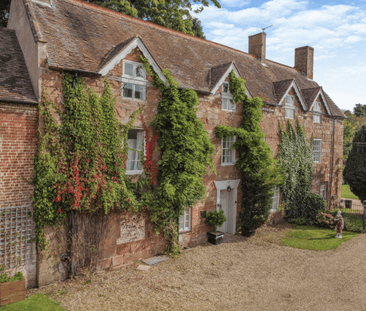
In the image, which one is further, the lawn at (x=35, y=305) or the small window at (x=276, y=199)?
the small window at (x=276, y=199)

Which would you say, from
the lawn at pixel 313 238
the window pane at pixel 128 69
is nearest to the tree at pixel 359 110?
the lawn at pixel 313 238

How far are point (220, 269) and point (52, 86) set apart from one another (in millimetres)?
9562

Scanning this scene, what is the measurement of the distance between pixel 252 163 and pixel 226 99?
380cm

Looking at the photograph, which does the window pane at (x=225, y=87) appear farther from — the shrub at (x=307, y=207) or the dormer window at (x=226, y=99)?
the shrub at (x=307, y=207)

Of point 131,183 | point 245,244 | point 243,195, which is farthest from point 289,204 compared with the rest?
point 131,183

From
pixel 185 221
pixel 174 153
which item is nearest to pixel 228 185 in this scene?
pixel 185 221

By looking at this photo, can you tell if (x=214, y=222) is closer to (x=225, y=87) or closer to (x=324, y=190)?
(x=225, y=87)

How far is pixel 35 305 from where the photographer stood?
8656 millimetres

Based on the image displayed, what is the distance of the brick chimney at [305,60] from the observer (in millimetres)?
25953

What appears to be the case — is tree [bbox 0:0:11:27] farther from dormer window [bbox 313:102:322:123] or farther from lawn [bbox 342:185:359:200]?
lawn [bbox 342:185:359:200]

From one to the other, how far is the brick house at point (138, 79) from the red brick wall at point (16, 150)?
149 millimetres

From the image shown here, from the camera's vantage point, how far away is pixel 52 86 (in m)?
10.1

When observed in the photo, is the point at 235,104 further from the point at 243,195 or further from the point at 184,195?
the point at 184,195

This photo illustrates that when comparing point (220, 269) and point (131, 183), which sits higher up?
point (131, 183)
